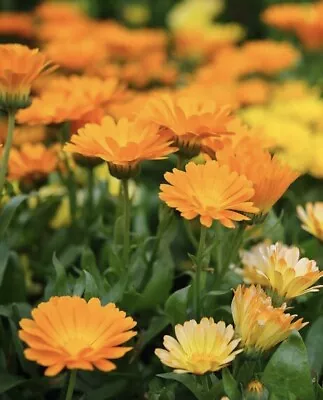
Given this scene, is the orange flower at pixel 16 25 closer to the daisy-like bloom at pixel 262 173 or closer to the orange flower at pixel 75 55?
the orange flower at pixel 75 55

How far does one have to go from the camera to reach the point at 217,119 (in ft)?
3.33

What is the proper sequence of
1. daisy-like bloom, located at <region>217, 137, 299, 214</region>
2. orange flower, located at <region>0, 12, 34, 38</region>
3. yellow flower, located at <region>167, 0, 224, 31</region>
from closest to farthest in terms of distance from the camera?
daisy-like bloom, located at <region>217, 137, 299, 214</region> < orange flower, located at <region>0, 12, 34, 38</region> < yellow flower, located at <region>167, 0, 224, 31</region>

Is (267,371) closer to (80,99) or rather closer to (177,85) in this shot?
(80,99)

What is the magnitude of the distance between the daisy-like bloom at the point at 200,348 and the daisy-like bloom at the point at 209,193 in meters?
0.11

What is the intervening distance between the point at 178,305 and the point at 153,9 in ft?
8.60

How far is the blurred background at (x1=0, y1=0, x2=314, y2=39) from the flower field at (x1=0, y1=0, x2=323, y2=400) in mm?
1718

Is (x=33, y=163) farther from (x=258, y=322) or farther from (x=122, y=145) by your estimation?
(x=258, y=322)

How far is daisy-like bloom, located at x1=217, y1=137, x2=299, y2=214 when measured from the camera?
3.15ft

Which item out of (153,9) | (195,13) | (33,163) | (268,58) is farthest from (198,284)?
(153,9)

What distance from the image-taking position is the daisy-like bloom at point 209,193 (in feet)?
2.90

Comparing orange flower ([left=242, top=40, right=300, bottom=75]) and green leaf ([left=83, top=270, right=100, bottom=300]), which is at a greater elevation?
green leaf ([left=83, top=270, right=100, bottom=300])

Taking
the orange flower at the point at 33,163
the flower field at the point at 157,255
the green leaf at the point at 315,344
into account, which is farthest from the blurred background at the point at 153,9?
the green leaf at the point at 315,344

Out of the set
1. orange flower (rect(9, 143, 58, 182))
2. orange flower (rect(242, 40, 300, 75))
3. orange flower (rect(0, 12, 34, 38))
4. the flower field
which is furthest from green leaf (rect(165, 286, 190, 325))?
orange flower (rect(0, 12, 34, 38))

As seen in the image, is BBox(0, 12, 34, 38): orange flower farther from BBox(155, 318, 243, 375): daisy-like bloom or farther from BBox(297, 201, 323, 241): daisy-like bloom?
BBox(155, 318, 243, 375): daisy-like bloom
